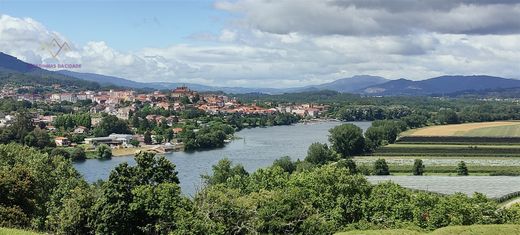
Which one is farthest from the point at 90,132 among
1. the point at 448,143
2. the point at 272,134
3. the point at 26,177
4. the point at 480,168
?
the point at 26,177

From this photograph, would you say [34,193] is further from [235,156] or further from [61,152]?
[235,156]

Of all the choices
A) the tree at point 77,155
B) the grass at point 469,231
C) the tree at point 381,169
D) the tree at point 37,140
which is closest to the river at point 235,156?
the tree at point 77,155

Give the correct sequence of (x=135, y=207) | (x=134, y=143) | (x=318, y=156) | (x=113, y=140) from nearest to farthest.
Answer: (x=135, y=207) < (x=318, y=156) < (x=134, y=143) < (x=113, y=140)

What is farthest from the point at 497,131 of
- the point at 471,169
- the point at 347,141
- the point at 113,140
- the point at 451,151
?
the point at 113,140

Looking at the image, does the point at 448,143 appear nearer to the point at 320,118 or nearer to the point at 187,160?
the point at 187,160

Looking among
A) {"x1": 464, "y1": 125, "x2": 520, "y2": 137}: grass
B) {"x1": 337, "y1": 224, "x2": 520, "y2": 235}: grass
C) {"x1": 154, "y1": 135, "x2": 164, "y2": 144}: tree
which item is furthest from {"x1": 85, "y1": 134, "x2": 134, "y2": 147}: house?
{"x1": 337, "y1": 224, "x2": 520, "y2": 235}: grass

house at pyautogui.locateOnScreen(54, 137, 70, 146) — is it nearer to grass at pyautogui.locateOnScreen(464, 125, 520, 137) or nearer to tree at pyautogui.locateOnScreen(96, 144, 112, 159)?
tree at pyautogui.locateOnScreen(96, 144, 112, 159)
